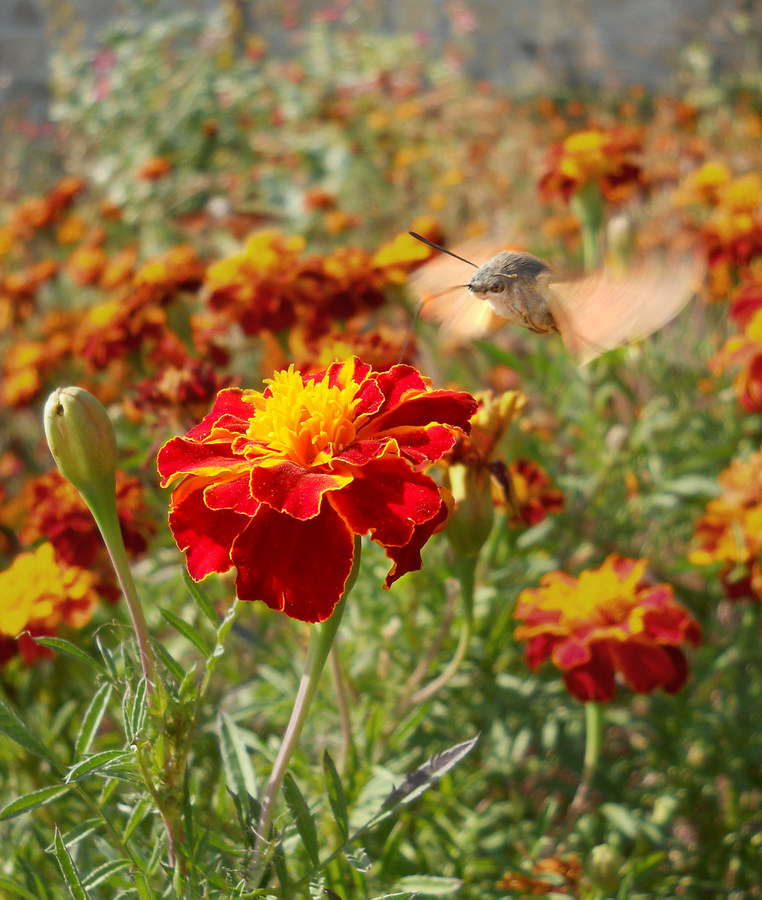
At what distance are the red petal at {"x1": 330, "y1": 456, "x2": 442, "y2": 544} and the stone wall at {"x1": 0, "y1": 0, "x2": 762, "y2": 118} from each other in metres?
4.59

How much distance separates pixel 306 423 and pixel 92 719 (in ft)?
0.95

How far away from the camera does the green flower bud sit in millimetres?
901

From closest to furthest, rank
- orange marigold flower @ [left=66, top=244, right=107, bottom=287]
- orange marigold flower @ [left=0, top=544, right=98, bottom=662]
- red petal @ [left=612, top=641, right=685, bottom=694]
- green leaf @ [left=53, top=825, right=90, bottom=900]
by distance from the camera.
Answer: green leaf @ [left=53, top=825, right=90, bottom=900] < red petal @ [left=612, top=641, right=685, bottom=694] < orange marigold flower @ [left=0, top=544, right=98, bottom=662] < orange marigold flower @ [left=66, top=244, right=107, bottom=287]

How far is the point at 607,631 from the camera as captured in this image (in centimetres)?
99

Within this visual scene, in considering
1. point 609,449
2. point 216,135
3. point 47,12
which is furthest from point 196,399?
point 47,12

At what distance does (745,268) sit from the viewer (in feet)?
5.82

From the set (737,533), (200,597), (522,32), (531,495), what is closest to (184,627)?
(200,597)

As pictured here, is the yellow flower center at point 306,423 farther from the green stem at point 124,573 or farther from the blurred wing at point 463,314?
the blurred wing at point 463,314

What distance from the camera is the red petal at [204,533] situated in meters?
0.59

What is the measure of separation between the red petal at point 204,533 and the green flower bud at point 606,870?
1.94 ft

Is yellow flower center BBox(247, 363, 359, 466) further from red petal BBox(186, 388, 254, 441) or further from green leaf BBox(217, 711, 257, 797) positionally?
green leaf BBox(217, 711, 257, 797)

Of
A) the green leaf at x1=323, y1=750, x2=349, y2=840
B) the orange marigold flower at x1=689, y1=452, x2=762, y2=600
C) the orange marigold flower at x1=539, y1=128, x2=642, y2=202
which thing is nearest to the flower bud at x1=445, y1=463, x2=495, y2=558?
the green leaf at x1=323, y1=750, x2=349, y2=840

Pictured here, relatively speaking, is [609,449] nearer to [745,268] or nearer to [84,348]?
[745,268]

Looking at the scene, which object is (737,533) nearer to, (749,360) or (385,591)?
(749,360)
